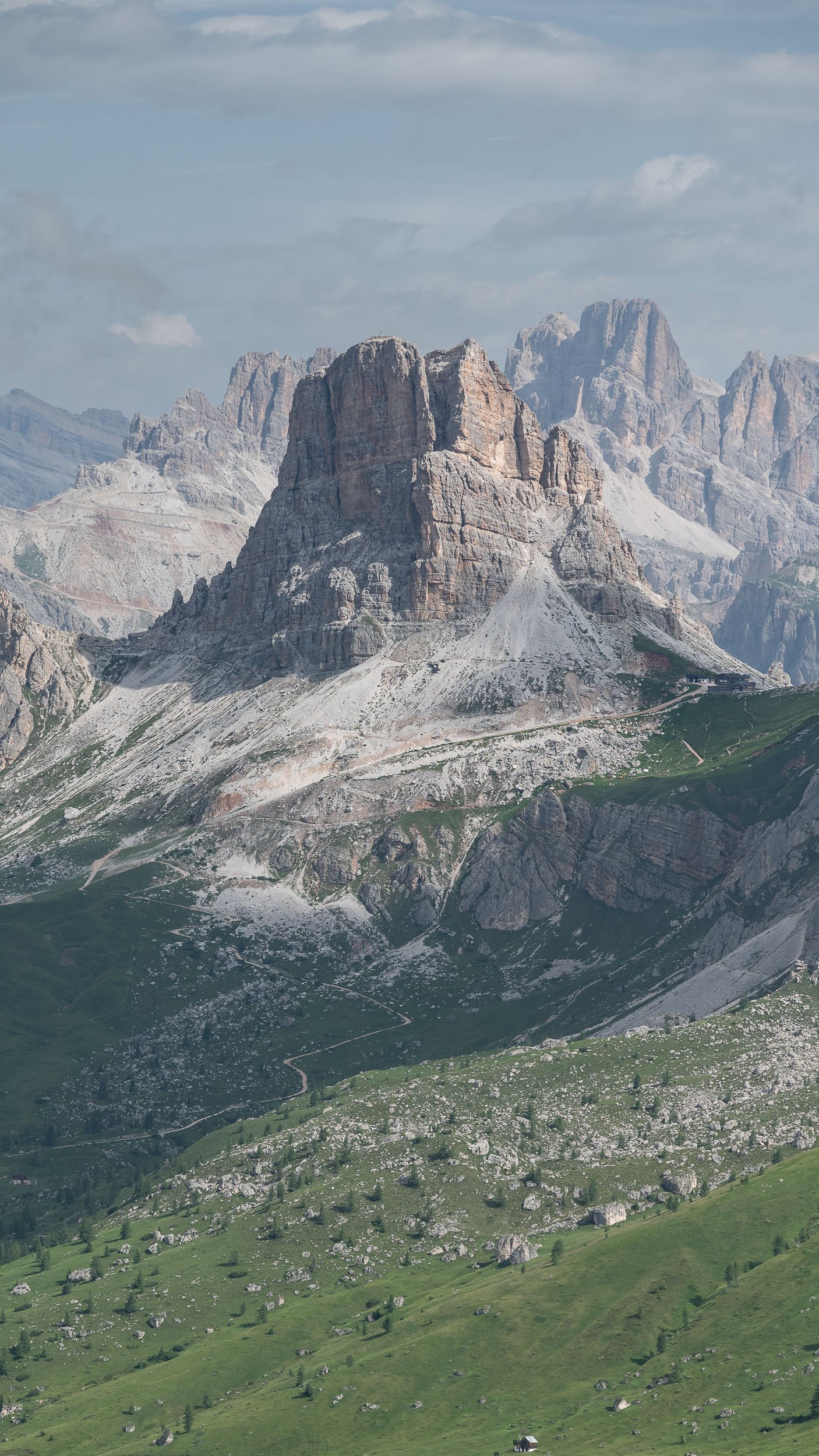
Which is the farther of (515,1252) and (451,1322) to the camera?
(515,1252)

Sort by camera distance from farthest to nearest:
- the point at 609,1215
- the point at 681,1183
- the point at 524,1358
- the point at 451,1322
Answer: the point at 681,1183 < the point at 609,1215 < the point at 451,1322 < the point at 524,1358

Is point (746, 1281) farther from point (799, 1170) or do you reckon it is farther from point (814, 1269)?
point (799, 1170)

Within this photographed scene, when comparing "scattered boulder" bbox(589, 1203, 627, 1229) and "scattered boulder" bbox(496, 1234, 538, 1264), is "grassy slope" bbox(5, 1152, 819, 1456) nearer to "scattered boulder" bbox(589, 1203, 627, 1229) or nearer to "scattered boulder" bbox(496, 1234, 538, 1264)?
"scattered boulder" bbox(496, 1234, 538, 1264)

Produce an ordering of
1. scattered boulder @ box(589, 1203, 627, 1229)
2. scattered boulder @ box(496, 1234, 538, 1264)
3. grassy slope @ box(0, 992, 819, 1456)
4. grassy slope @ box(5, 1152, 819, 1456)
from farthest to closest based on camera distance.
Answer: scattered boulder @ box(589, 1203, 627, 1229) → scattered boulder @ box(496, 1234, 538, 1264) → grassy slope @ box(0, 992, 819, 1456) → grassy slope @ box(5, 1152, 819, 1456)

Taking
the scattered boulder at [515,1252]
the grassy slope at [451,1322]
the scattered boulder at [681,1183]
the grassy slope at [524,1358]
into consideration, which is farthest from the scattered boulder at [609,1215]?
the scattered boulder at [515,1252]

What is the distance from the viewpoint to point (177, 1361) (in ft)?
511

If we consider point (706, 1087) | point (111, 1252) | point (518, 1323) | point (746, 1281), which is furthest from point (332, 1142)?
point (746, 1281)

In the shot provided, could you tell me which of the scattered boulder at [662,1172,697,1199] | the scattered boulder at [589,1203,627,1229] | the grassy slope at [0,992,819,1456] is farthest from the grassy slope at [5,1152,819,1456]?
the scattered boulder at [662,1172,697,1199]

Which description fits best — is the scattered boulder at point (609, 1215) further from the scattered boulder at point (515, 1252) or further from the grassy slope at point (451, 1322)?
the scattered boulder at point (515, 1252)

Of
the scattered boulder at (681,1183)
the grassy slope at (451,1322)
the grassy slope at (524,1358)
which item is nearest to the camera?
the grassy slope at (524,1358)

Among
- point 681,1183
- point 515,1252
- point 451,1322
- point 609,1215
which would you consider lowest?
point 451,1322

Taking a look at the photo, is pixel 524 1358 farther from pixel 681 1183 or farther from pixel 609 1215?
pixel 681 1183

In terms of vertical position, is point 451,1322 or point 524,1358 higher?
point 451,1322

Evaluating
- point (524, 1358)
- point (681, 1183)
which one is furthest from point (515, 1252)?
point (524, 1358)
